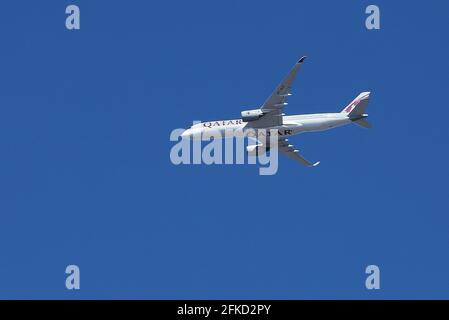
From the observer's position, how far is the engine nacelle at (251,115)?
287 feet

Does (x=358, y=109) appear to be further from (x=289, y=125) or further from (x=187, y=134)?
(x=187, y=134)

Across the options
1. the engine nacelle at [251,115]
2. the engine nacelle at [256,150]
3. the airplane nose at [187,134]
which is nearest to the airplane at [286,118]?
the engine nacelle at [251,115]

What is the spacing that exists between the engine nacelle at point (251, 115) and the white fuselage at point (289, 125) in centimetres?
81

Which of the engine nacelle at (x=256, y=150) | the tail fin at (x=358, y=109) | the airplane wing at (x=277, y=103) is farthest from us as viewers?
the engine nacelle at (x=256, y=150)

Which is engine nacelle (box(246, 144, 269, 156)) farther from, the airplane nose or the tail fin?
the tail fin

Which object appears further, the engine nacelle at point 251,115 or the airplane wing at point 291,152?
the airplane wing at point 291,152

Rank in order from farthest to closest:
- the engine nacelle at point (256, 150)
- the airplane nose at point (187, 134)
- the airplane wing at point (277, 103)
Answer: the engine nacelle at point (256, 150), the airplane nose at point (187, 134), the airplane wing at point (277, 103)

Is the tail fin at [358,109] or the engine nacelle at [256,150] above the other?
the tail fin at [358,109]

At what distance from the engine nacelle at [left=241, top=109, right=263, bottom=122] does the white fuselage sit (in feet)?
2.67

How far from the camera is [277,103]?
87125mm

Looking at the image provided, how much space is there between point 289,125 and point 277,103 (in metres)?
2.31

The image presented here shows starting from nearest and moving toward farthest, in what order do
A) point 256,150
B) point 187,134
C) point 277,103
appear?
point 277,103
point 187,134
point 256,150

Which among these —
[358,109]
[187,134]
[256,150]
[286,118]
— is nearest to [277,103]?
[286,118]

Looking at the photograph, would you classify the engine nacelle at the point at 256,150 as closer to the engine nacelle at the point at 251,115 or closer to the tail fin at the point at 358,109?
the engine nacelle at the point at 251,115
